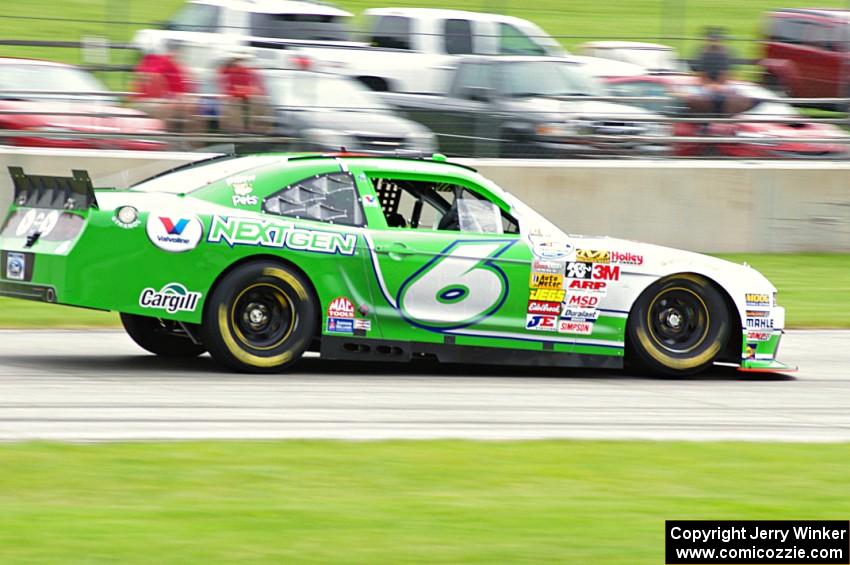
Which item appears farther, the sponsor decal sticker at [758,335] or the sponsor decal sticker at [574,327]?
the sponsor decal sticker at [758,335]

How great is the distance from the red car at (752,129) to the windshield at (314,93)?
12.1ft

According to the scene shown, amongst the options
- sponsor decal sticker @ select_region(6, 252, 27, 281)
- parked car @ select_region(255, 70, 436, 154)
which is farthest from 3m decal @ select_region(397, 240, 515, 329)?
parked car @ select_region(255, 70, 436, 154)

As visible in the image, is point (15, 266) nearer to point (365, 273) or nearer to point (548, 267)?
point (365, 273)

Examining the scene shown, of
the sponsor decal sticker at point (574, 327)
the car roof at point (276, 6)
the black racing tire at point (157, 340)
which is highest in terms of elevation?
the car roof at point (276, 6)

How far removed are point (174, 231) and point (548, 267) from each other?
2.52 metres

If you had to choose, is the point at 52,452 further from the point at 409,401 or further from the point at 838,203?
the point at 838,203

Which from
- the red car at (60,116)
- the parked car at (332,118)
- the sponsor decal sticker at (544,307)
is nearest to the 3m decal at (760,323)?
the sponsor decal sticker at (544,307)

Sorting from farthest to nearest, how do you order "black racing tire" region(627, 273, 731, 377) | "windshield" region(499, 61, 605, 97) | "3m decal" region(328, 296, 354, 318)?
1. "windshield" region(499, 61, 605, 97)
2. "black racing tire" region(627, 273, 731, 377)
3. "3m decal" region(328, 296, 354, 318)

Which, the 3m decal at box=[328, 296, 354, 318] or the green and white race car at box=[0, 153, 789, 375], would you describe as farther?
the 3m decal at box=[328, 296, 354, 318]

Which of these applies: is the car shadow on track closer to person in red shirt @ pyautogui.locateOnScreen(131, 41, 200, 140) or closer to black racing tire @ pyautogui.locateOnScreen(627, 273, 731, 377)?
black racing tire @ pyautogui.locateOnScreen(627, 273, 731, 377)

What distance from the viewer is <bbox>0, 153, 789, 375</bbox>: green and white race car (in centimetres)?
941

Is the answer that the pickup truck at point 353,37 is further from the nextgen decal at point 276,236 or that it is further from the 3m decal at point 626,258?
the 3m decal at point 626,258

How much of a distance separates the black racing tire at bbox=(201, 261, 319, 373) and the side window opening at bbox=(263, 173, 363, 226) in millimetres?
426

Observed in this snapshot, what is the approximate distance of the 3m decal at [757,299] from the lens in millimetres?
10344
